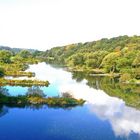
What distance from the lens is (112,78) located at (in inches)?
2154

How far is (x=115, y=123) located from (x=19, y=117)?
24.7ft

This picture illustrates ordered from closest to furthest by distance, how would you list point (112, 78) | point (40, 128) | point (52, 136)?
1. point (52, 136)
2. point (40, 128)
3. point (112, 78)

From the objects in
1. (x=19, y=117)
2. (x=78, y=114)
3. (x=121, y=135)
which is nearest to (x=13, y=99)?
(x=19, y=117)

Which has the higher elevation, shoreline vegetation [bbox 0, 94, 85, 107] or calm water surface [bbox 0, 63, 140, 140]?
shoreline vegetation [bbox 0, 94, 85, 107]

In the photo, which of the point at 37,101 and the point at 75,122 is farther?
the point at 37,101

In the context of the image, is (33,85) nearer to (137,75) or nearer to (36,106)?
(36,106)

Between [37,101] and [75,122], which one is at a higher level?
[37,101]

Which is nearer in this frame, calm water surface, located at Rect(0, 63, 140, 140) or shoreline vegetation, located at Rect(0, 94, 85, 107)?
calm water surface, located at Rect(0, 63, 140, 140)

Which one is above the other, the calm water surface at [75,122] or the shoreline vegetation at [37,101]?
the shoreline vegetation at [37,101]

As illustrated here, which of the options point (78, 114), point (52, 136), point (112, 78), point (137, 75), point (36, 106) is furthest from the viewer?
point (112, 78)

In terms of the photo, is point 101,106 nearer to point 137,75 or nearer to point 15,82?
point 15,82

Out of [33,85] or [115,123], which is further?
[33,85]

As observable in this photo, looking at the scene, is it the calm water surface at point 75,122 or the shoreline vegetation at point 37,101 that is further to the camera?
the shoreline vegetation at point 37,101

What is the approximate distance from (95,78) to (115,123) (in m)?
28.0
